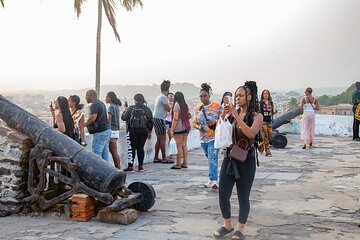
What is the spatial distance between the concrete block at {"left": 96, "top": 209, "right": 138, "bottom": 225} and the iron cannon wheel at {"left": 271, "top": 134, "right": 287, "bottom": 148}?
29.9ft

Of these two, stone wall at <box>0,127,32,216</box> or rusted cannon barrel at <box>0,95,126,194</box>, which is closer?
rusted cannon barrel at <box>0,95,126,194</box>

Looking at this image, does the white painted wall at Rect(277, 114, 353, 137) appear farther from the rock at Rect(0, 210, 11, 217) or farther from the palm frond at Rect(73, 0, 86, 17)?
the rock at Rect(0, 210, 11, 217)

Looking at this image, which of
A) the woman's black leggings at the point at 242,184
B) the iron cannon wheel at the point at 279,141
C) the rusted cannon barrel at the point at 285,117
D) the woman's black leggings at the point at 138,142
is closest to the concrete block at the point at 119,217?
the woman's black leggings at the point at 242,184

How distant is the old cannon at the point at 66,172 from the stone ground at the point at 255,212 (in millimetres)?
266

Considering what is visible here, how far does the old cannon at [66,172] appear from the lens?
6121mm

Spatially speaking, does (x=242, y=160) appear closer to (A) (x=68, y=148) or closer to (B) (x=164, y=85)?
(A) (x=68, y=148)

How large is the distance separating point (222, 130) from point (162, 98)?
574 centimetres

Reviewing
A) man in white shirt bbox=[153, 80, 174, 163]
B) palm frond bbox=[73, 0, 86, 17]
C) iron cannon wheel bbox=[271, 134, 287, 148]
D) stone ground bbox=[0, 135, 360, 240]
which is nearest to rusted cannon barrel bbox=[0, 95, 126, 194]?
stone ground bbox=[0, 135, 360, 240]

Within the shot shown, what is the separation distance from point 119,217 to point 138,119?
4.46 metres

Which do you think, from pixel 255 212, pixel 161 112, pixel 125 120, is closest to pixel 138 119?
pixel 125 120

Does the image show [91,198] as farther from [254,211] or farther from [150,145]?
[150,145]

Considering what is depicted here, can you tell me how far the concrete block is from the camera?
5.87m

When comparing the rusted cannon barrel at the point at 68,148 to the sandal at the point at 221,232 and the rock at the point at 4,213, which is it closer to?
the rock at the point at 4,213

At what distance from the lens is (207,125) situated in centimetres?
801
